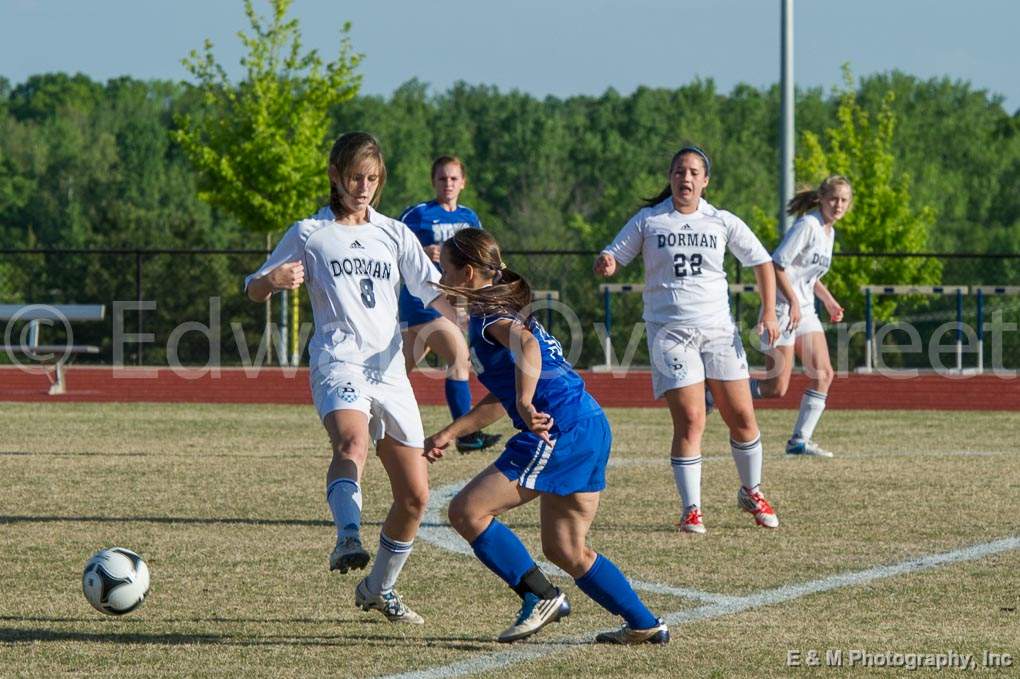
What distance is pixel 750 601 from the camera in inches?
245

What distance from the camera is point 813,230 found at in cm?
1111

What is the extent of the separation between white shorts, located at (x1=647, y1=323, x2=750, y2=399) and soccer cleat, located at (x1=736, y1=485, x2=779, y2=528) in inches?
26.7

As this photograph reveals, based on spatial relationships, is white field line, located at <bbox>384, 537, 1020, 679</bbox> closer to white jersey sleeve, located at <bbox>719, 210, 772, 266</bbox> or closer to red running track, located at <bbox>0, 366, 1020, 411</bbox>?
white jersey sleeve, located at <bbox>719, 210, 772, 266</bbox>

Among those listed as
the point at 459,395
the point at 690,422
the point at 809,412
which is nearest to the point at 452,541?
the point at 690,422

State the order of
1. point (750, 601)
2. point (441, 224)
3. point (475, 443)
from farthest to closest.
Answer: point (475, 443), point (441, 224), point (750, 601)

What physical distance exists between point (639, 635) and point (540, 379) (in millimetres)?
1006

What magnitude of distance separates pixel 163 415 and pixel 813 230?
869cm

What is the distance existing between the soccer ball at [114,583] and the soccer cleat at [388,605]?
35.2 inches

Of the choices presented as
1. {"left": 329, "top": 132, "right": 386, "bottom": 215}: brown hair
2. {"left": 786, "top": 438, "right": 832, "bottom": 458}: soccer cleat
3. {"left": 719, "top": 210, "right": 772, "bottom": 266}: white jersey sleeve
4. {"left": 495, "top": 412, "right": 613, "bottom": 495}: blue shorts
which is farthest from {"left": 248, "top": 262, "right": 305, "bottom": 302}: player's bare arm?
{"left": 786, "top": 438, "right": 832, "bottom": 458}: soccer cleat

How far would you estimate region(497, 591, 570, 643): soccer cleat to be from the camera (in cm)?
546

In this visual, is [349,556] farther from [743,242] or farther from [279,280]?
[743,242]

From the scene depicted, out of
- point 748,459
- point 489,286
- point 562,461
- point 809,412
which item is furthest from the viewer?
point 809,412

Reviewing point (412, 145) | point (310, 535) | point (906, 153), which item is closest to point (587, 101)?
point (412, 145)

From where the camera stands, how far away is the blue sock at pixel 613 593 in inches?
211
